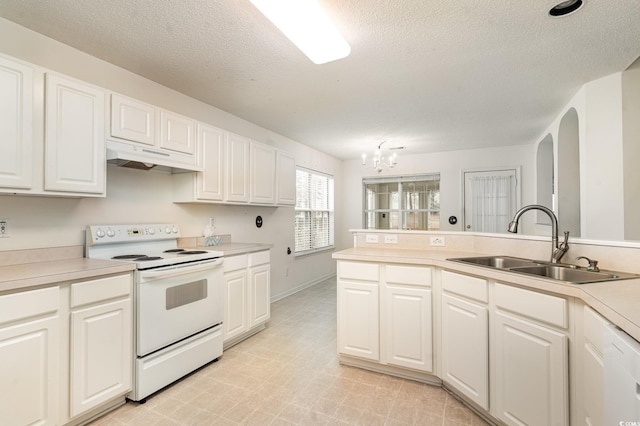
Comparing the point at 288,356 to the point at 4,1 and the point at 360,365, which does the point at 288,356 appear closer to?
the point at 360,365

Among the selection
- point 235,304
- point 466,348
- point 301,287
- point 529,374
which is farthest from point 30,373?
point 301,287

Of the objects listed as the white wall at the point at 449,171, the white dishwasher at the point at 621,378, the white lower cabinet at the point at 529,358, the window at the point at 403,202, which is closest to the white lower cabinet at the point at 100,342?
the white lower cabinet at the point at 529,358

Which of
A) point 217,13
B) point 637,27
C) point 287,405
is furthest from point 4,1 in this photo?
point 637,27

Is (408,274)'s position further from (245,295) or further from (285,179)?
(285,179)

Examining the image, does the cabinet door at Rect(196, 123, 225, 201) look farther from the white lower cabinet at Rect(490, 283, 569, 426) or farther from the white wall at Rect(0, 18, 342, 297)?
the white lower cabinet at Rect(490, 283, 569, 426)

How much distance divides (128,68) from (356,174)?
4854 mm

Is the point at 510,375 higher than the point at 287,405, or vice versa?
the point at 510,375

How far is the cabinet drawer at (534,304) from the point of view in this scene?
1.40 meters

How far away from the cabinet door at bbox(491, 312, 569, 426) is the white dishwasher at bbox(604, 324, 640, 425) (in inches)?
14.7

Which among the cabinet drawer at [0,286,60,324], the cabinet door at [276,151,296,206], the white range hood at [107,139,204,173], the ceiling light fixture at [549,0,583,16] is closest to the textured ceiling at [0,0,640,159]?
the ceiling light fixture at [549,0,583,16]

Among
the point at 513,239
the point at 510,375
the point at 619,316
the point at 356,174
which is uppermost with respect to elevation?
the point at 356,174

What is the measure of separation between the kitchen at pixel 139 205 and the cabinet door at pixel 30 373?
0.75m

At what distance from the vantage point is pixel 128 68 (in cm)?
252

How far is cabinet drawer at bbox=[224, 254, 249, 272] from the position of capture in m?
2.73
